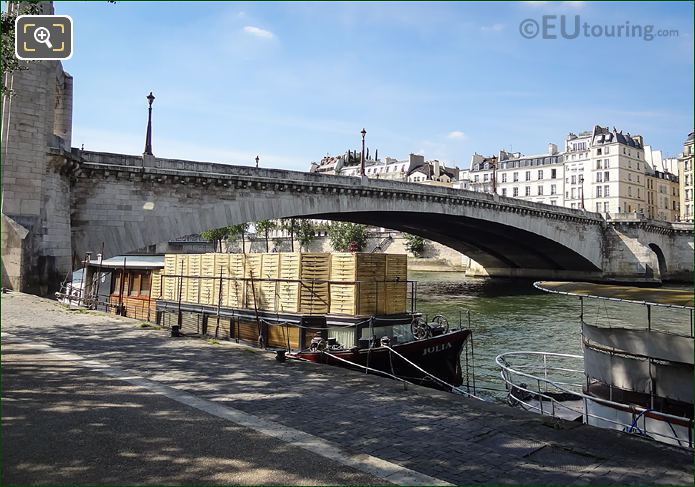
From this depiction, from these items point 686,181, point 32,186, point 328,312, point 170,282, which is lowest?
point 328,312

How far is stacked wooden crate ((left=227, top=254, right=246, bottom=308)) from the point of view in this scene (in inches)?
671

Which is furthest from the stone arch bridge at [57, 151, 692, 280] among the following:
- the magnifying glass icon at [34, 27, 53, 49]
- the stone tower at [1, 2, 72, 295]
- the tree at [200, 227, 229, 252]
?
the tree at [200, 227, 229, 252]

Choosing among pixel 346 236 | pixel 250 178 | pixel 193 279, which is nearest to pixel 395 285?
pixel 193 279

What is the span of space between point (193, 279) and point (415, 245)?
240ft

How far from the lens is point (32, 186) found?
2361 centimetres

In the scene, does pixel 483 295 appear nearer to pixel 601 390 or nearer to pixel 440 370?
pixel 440 370

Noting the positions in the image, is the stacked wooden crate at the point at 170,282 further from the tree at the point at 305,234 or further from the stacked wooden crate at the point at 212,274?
the tree at the point at 305,234

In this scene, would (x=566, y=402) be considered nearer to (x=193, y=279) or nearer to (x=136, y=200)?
(x=193, y=279)

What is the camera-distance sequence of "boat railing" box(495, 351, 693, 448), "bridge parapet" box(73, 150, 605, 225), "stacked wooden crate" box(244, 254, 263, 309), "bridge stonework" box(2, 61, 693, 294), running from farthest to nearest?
"bridge parapet" box(73, 150, 605, 225)
"bridge stonework" box(2, 61, 693, 294)
"stacked wooden crate" box(244, 254, 263, 309)
"boat railing" box(495, 351, 693, 448)

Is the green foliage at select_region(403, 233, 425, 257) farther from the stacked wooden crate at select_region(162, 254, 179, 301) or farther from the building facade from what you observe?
the stacked wooden crate at select_region(162, 254, 179, 301)

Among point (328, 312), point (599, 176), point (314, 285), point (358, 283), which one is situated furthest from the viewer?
point (599, 176)

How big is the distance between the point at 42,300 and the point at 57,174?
23.3 ft

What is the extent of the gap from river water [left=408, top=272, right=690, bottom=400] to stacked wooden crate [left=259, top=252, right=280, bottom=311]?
5545mm

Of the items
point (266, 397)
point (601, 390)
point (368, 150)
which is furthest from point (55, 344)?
point (368, 150)
